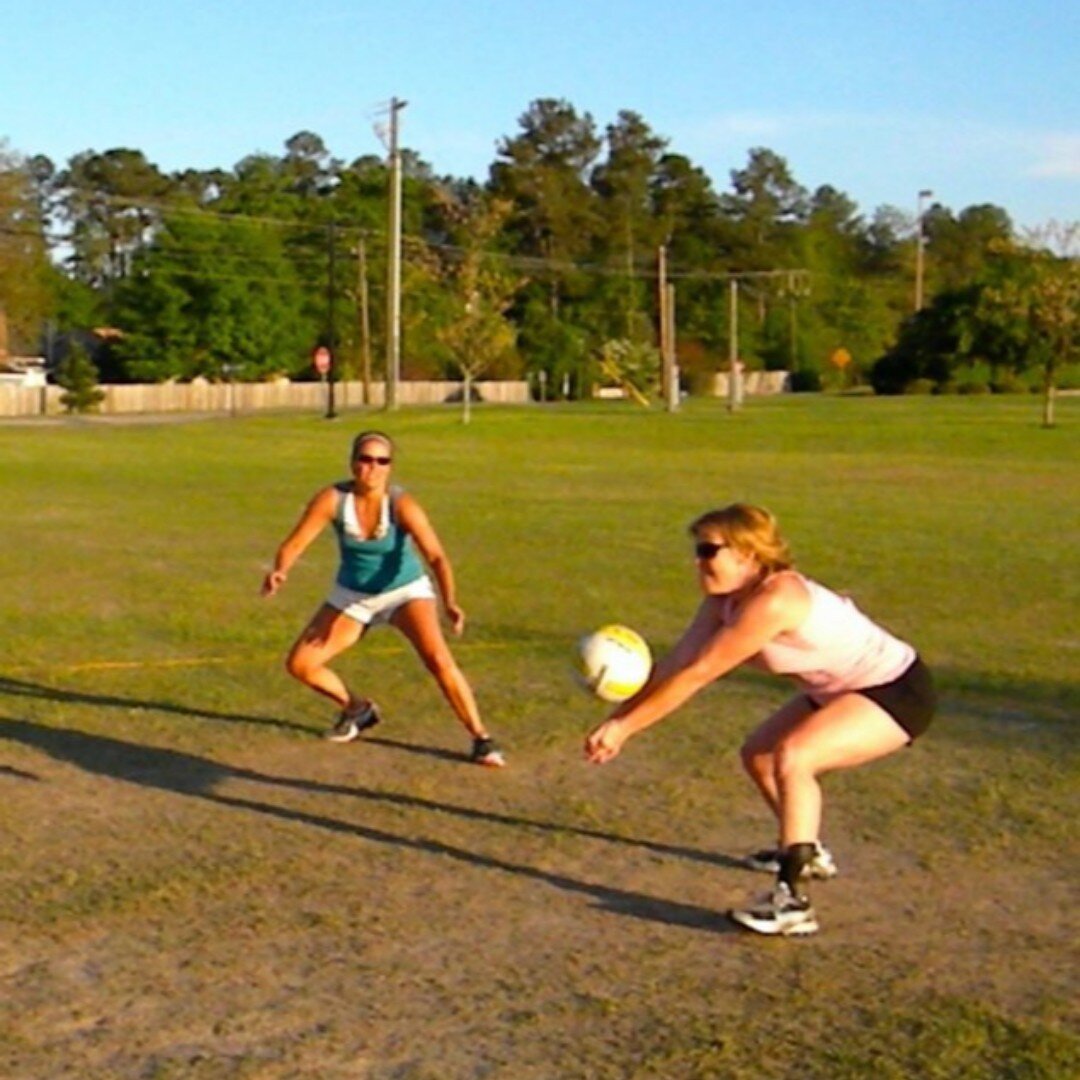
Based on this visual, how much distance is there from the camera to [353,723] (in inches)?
390

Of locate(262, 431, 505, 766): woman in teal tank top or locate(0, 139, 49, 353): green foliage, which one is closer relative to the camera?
locate(262, 431, 505, 766): woman in teal tank top

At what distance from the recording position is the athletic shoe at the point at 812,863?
716 centimetres

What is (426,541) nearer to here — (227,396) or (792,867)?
(792,867)

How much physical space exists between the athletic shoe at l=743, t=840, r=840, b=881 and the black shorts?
0.56 metres

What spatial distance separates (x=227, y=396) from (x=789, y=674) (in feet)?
293

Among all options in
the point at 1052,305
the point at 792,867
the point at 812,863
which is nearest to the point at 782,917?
the point at 792,867

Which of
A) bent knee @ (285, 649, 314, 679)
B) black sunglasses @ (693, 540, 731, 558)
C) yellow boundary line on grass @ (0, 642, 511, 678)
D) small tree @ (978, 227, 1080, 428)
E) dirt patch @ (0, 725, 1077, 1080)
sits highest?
small tree @ (978, 227, 1080, 428)

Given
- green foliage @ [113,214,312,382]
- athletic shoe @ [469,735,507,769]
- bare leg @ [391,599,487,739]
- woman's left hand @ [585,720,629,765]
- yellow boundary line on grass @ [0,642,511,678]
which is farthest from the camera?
green foliage @ [113,214,312,382]

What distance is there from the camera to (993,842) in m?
7.89

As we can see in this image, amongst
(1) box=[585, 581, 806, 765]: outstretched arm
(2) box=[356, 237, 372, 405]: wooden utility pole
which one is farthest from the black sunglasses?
(2) box=[356, 237, 372, 405]: wooden utility pole

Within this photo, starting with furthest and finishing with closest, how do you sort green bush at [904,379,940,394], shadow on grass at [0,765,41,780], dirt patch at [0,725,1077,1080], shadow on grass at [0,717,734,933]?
green bush at [904,379,940,394] < shadow on grass at [0,765,41,780] < shadow on grass at [0,717,734,933] < dirt patch at [0,725,1077,1080]

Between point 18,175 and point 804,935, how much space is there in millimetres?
93353

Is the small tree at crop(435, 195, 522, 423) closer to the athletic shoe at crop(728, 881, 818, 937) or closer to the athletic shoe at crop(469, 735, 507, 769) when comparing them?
the athletic shoe at crop(469, 735, 507, 769)

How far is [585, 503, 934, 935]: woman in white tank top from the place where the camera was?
650 centimetres
